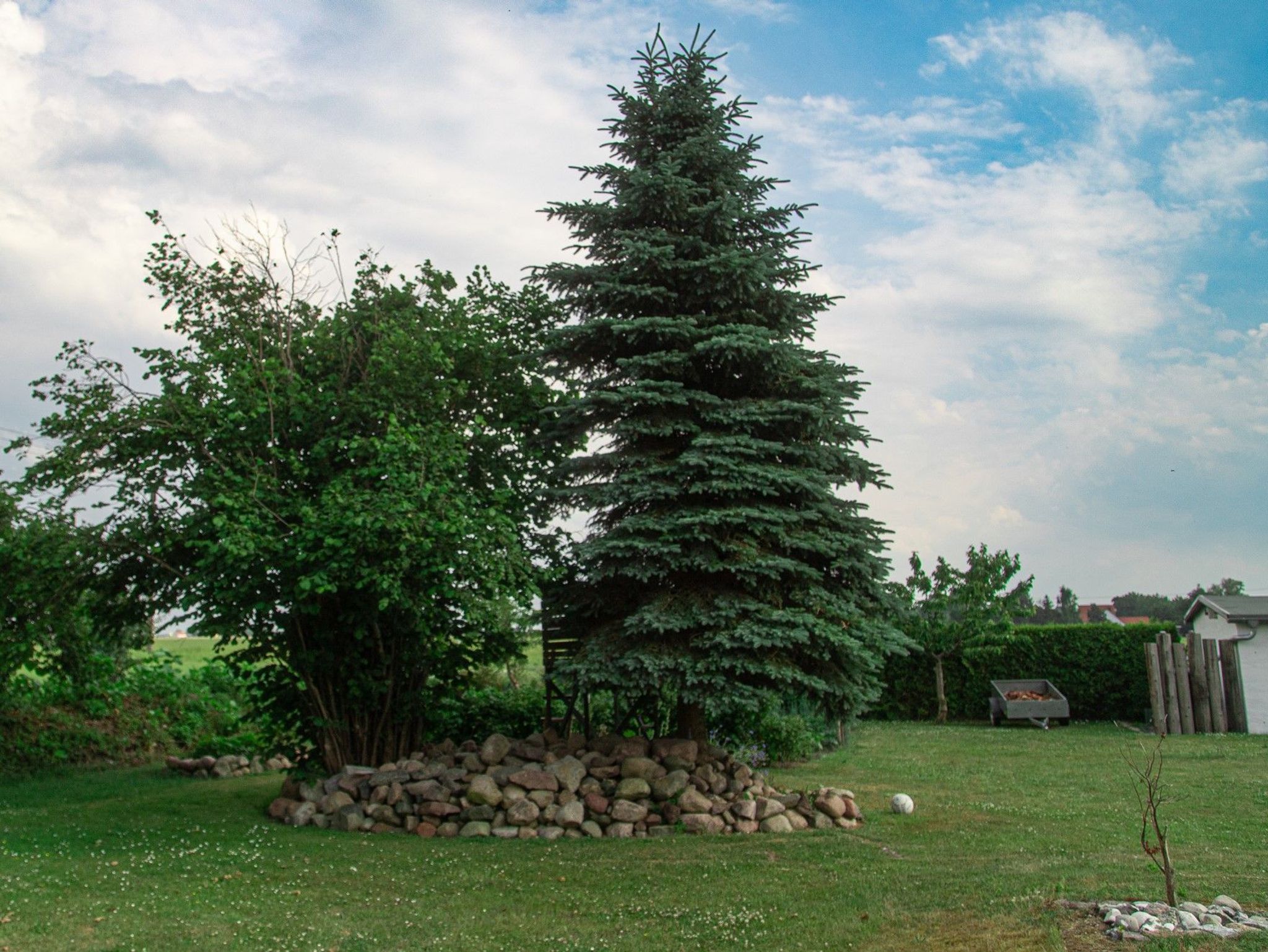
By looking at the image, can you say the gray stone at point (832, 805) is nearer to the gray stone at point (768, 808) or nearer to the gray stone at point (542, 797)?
the gray stone at point (768, 808)

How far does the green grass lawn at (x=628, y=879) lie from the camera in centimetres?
653

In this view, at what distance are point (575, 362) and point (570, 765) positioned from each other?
183 inches

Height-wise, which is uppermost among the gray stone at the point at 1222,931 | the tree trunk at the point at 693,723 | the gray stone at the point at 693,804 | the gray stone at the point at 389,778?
the tree trunk at the point at 693,723

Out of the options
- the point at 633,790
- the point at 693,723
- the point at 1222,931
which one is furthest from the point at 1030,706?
the point at 1222,931

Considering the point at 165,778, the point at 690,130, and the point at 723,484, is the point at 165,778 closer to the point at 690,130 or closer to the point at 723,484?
A: the point at 723,484

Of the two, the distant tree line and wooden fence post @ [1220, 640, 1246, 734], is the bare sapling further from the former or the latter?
the distant tree line

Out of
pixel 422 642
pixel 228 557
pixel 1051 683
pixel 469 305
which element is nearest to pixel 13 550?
pixel 228 557

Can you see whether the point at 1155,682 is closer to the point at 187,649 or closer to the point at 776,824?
the point at 776,824

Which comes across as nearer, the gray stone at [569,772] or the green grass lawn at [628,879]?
the green grass lawn at [628,879]

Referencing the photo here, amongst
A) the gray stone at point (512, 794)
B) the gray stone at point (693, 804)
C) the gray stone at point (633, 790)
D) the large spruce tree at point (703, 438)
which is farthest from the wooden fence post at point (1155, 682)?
the gray stone at point (512, 794)

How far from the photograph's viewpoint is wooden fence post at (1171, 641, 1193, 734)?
18.6 m

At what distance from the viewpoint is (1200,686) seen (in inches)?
739

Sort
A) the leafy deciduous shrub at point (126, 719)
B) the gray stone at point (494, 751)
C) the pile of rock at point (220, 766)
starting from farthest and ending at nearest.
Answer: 1. the leafy deciduous shrub at point (126, 719)
2. the pile of rock at point (220, 766)
3. the gray stone at point (494, 751)

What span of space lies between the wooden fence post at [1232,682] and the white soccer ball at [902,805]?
37.4 feet
